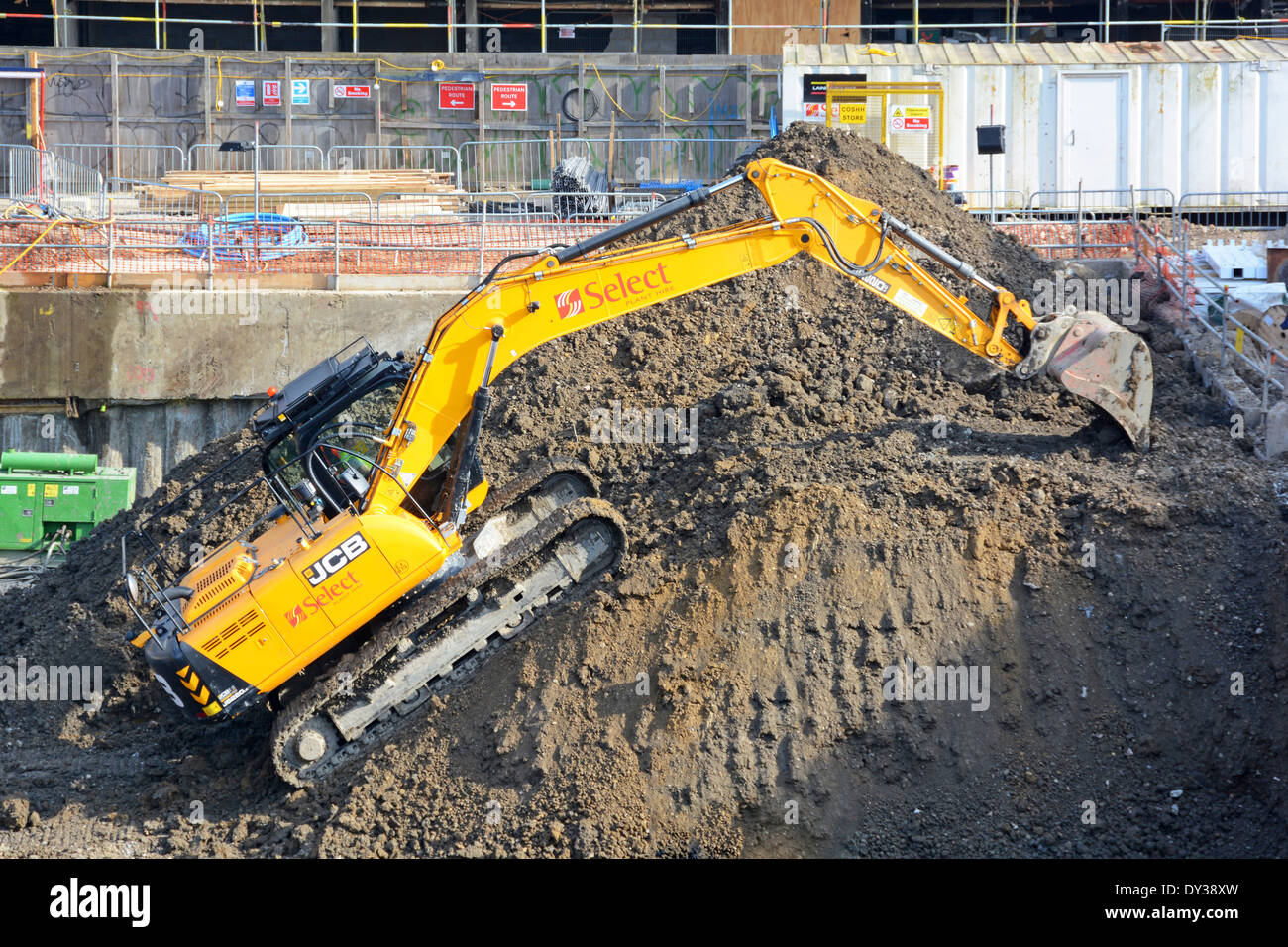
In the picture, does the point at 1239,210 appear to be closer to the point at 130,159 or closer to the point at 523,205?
the point at 523,205

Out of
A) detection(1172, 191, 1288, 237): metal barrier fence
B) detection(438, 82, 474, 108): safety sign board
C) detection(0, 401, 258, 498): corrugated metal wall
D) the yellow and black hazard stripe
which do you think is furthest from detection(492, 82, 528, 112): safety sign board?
the yellow and black hazard stripe

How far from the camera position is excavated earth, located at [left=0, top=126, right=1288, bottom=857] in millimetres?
7855

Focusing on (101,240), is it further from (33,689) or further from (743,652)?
(743,652)

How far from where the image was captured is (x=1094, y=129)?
19297 millimetres

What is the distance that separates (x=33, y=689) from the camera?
35.3ft

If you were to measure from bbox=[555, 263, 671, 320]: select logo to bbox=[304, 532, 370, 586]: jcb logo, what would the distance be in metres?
2.07

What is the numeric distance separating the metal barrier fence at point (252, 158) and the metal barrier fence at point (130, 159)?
33 centimetres

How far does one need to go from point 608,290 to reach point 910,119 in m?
11.0

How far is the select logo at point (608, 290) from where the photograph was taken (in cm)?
909

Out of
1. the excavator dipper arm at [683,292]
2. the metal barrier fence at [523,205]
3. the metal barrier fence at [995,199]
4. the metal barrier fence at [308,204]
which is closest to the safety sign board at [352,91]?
the metal barrier fence at [308,204]
